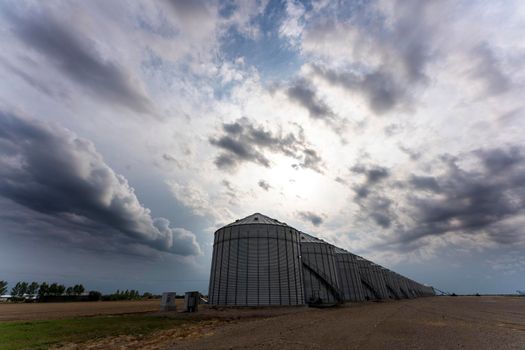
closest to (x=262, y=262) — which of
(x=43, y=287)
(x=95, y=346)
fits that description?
(x=95, y=346)

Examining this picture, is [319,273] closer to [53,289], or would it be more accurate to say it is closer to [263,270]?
[263,270]

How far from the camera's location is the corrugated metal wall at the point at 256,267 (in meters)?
41.6

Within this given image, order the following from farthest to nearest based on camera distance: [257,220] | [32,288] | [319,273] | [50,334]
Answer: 1. [32,288]
2. [319,273]
3. [257,220]
4. [50,334]

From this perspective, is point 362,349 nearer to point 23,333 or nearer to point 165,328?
point 165,328

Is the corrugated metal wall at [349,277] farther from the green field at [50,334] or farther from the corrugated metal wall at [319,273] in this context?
the green field at [50,334]

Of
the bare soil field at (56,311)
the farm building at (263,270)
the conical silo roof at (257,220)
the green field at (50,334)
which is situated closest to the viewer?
the green field at (50,334)

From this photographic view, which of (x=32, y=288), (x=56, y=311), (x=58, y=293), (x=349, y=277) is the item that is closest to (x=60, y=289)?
(x=58, y=293)

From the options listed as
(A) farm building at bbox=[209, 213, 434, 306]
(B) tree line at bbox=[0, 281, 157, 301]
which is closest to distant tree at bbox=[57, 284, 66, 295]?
(B) tree line at bbox=[0, 281, 157, 301]

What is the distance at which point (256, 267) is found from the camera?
4319 cm

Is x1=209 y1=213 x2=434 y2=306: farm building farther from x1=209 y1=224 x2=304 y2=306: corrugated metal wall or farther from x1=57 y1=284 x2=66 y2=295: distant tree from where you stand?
x1=57 y1=284 x2=66 y2=295: distant tree

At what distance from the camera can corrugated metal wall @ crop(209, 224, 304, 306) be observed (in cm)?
4157

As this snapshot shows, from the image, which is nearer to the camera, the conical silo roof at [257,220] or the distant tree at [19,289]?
the conical silo roof at [257,220]

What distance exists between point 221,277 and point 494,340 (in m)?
36.1

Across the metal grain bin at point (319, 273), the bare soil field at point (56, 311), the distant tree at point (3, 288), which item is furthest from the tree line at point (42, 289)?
the metal grain bin at point (319, 273)
